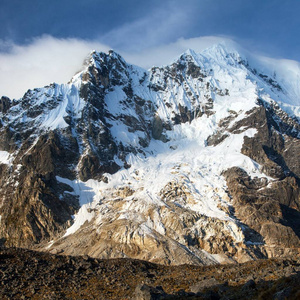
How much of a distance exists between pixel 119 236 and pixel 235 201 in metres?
69.0

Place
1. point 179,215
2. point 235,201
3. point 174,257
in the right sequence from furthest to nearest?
point 235,201 → point 179,215 → point 174,257

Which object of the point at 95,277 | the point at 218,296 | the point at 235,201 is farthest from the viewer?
the point at 235,201

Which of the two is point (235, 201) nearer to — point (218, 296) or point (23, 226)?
point (23, 226)

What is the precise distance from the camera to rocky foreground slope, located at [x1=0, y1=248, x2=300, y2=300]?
47.8 meters

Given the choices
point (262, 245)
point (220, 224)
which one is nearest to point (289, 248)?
point (262, 245)

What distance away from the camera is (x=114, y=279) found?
2498 inches

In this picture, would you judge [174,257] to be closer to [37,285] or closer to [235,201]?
[235,201]

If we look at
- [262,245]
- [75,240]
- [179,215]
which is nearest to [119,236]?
[75,240]

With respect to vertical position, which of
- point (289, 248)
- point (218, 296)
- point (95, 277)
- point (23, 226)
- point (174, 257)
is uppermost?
point (23, 226)

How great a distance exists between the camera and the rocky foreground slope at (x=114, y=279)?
4781 centimetres

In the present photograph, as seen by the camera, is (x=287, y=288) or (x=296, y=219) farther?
(x=296, y=219)

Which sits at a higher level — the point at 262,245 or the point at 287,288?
the point at 287,288

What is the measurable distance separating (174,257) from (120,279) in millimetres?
88574

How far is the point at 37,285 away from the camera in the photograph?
55.8 metres
